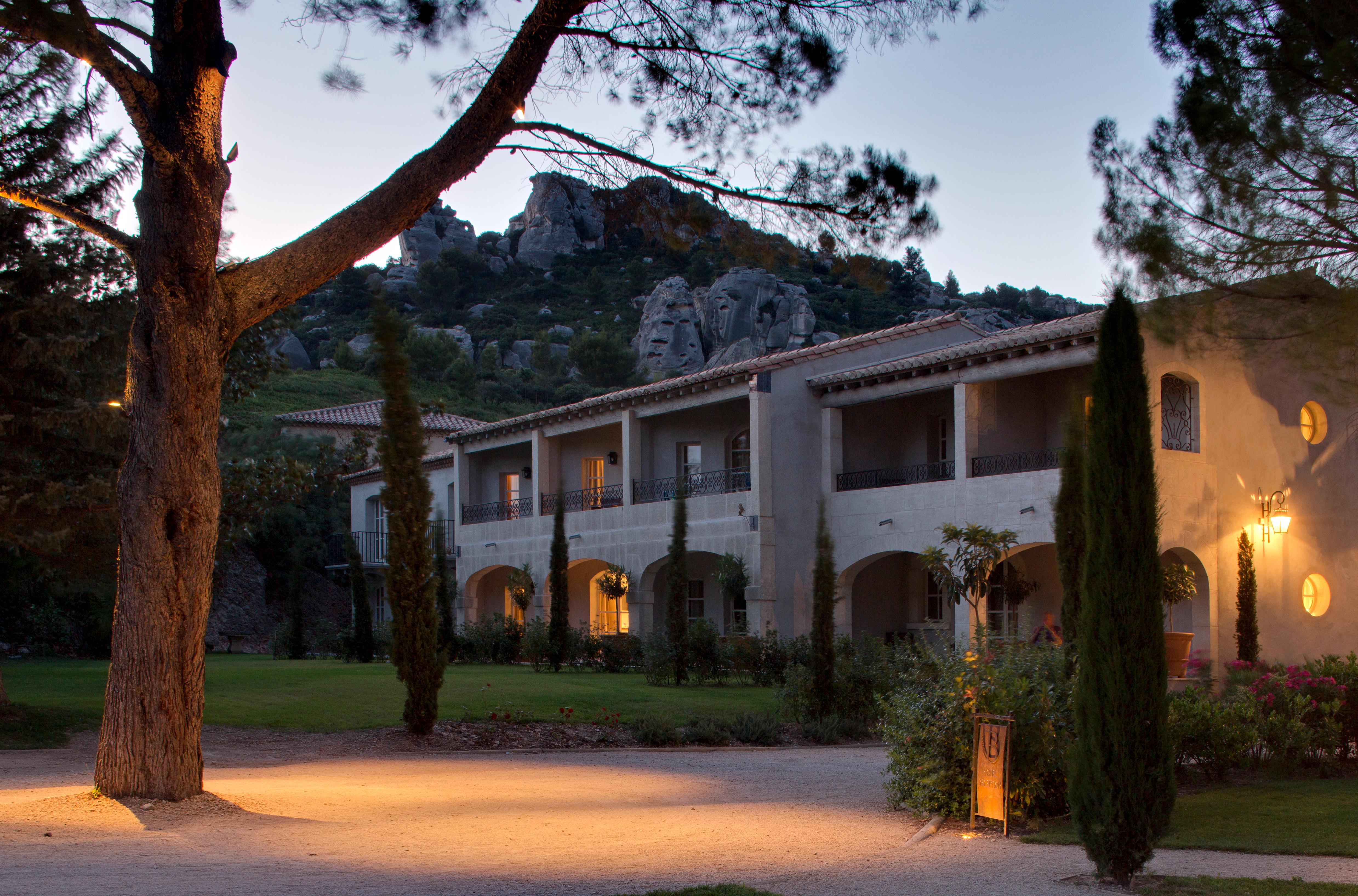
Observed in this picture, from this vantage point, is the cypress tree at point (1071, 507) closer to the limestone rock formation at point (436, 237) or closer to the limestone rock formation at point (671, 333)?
the limestone rock formation at point (671, 333)

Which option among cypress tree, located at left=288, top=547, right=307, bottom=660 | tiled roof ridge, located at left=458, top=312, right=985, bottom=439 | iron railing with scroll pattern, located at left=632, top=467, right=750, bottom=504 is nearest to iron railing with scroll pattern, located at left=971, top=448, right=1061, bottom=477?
tiled roof ridge, located at left=458, top=312, right=985, bottom=439

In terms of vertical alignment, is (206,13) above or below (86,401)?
above

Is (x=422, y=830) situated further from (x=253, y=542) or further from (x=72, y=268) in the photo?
(x=253, y=542)

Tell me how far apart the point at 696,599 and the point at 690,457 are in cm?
337

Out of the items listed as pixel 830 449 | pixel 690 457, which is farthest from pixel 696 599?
pixel 830 449

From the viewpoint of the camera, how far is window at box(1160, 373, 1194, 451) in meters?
19.2

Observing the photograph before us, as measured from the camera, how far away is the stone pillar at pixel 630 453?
2578 centimetres

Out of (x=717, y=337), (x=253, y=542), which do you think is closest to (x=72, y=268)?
(x=253, y=542)

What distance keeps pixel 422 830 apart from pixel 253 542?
105ft

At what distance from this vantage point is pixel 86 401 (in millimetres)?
13156

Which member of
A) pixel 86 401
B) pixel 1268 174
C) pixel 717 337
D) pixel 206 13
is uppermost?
pixel 717 337

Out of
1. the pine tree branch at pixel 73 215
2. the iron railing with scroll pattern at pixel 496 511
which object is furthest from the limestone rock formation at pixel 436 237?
Result: the pine tree branch at pixel 73 215

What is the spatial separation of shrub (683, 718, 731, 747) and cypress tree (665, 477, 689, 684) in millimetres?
4972

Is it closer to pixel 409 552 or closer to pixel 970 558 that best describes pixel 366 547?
pixel 970 558
